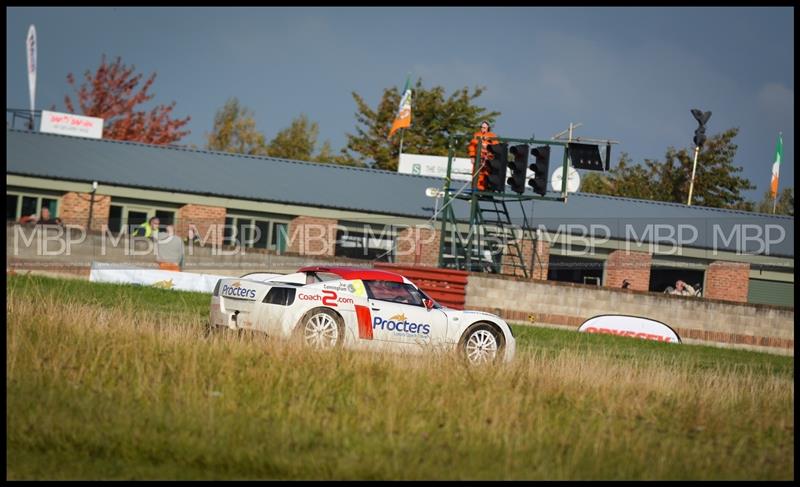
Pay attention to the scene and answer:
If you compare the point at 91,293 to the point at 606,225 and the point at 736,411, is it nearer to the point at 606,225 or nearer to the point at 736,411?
the point at 736,411

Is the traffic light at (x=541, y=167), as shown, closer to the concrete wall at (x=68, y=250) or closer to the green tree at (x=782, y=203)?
the concrete wall at (x=68, y=250)

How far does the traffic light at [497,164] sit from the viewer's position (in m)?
23.2

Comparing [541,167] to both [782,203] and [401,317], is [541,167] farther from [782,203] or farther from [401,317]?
[782,203]

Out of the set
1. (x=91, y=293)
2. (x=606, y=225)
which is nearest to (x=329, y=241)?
(x=606, y=225)

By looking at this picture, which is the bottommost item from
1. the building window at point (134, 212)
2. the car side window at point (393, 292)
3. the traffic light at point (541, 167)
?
the car side window at point (393, 292)

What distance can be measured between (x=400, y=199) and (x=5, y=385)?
92.8ft

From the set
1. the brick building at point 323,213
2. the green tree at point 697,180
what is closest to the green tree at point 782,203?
the green tree at point 697,180

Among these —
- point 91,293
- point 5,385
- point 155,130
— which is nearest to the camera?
point 5,385

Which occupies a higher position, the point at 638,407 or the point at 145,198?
the point at 145,198

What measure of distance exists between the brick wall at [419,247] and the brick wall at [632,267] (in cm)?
735

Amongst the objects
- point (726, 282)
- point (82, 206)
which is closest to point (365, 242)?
point (82, 206)

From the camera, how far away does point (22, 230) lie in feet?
83.0

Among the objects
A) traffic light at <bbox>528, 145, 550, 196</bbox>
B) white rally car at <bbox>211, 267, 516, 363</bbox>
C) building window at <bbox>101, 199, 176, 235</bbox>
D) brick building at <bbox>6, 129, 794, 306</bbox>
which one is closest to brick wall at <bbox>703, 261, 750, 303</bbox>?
brick building at <bbox>6, 129, 794, 306</bbox>

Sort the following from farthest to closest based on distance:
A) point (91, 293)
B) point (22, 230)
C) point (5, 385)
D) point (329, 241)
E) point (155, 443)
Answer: point (329, 241) → point (22, 230) → point (91, 293) → point (5, 385) → point (155, 443)
